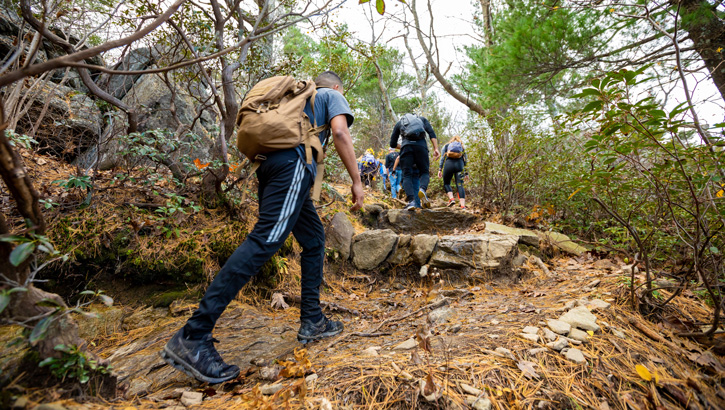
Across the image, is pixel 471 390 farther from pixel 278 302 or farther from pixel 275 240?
pixel 278 302

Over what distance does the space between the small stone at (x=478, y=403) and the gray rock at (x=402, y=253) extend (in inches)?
100

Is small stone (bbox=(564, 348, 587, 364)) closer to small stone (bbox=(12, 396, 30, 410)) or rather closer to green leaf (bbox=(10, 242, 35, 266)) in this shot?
small stone (bbox=(12, 396, 30, 410))

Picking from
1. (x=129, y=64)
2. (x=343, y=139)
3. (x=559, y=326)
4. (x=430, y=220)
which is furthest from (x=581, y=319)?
(x=129, y=64)

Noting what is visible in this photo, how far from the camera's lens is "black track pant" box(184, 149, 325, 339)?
1665 millimetres

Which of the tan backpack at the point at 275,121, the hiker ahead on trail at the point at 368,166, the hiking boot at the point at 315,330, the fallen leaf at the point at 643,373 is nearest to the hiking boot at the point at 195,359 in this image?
the hiking boot at the point at 315,330

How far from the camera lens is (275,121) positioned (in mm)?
1887

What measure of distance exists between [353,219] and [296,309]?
2.37 m

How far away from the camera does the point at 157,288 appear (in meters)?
2.61

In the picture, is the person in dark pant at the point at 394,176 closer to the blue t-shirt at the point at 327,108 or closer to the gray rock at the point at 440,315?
the gray rock at the point at 440,315

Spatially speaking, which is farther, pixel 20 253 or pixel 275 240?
pixel 275 240

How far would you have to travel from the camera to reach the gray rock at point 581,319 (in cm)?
174

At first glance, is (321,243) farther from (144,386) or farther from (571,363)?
(571,363)

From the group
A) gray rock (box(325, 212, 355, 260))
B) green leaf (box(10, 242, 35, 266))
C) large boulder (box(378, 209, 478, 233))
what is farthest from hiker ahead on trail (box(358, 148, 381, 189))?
green leaf (box(10, 242, 35, 266))

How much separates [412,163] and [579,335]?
13.7 ft
